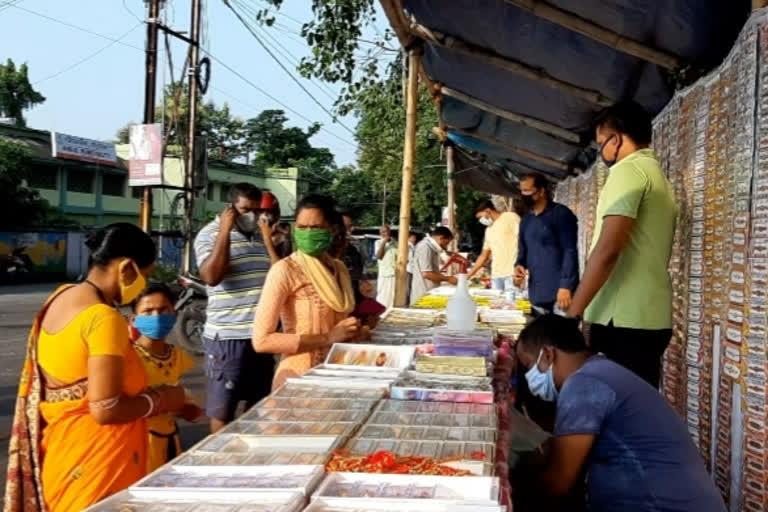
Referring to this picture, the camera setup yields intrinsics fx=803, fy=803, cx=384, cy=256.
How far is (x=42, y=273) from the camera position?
24.8 m

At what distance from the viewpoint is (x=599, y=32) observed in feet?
14.6

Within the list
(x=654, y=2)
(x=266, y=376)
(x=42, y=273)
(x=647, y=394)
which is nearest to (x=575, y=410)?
(x=647, y=394)

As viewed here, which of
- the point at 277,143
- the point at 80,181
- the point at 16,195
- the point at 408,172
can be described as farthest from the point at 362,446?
the point at 277,143

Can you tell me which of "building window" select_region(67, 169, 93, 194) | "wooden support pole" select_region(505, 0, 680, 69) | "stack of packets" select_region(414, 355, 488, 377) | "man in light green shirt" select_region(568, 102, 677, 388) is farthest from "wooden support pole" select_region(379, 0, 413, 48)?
"building window" select_region(67, 169, 93, 194)

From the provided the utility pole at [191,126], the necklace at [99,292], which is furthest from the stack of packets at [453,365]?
the utility pole at [191,126]

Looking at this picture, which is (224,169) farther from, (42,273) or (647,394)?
(647,394)

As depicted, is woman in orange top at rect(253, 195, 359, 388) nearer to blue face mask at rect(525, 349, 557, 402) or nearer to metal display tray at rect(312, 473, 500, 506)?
blue face mask at rect(525, 349, 557, 402)

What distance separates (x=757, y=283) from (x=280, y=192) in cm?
4090

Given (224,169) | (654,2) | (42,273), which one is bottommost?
(42,273)

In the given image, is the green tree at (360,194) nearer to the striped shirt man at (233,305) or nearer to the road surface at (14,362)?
the road surface at (14,362)

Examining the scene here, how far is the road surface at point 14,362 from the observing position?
5.67 metres

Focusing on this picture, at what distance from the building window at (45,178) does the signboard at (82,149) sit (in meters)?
1.22

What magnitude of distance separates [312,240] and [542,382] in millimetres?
1152

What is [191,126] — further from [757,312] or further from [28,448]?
[757,312]
